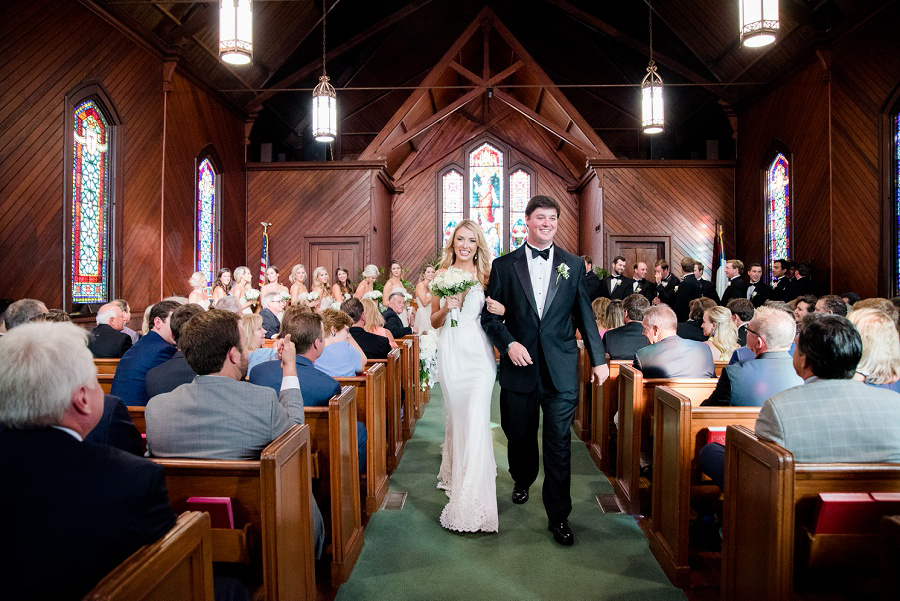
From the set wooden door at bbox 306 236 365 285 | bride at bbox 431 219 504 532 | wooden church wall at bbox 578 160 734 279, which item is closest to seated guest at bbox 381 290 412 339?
bride at bbox 431 219 504 532

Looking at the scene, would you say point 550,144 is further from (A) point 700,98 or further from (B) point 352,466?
(B) point 352,466

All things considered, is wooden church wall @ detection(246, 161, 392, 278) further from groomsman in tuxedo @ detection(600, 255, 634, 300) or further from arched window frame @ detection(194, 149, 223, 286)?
groomsman in tuxedo @ detection(600, 255, 634, 300)

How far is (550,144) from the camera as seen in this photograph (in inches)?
574

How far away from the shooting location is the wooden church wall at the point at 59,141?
6180 millimetres

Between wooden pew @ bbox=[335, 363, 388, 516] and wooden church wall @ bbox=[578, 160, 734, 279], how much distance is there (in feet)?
29.2

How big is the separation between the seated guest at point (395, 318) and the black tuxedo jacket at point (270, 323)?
1152 millimetres

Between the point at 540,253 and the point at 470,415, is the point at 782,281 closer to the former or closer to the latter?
the point at 540,253

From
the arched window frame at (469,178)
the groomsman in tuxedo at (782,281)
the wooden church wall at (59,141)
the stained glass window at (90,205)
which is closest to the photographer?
the wooden church wall at (59,141)

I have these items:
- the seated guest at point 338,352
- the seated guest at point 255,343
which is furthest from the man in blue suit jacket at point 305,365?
the seated guest at point 255,343

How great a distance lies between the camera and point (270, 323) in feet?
19.6

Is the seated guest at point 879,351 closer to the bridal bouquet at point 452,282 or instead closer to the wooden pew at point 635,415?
the wooden pew at point 635,415

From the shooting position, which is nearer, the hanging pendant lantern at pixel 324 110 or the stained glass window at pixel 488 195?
the hanging pendant lantern at pixel 324 110

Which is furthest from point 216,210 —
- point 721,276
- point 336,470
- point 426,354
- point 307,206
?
point 336,470

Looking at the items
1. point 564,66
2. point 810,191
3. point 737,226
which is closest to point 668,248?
point 737,226
